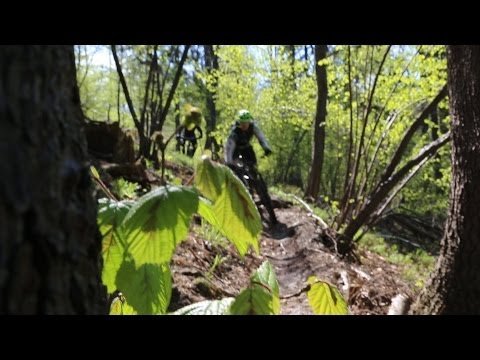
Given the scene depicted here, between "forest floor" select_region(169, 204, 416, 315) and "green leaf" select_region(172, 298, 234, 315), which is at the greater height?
"green leaf" select_region(172, 298, 234, 315)

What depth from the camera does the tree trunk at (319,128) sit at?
11163mm

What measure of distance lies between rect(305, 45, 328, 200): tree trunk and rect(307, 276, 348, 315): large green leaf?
10.4 metres

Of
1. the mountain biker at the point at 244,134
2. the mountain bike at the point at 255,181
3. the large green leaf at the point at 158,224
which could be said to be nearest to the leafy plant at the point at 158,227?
the large green leaf at the point at 158,224

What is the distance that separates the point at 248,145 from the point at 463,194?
6202 millimetres

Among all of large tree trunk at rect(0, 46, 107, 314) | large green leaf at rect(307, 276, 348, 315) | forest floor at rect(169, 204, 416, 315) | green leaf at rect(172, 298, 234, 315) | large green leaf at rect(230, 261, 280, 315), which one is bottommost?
forest floor at rect(169, 204, 416, 315)

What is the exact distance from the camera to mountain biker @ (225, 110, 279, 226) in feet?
26.7

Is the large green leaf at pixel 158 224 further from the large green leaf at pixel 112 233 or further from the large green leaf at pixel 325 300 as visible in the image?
the large green leaf at pixel 325 300

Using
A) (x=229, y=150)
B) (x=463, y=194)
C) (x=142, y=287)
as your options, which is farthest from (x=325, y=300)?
(x=229, y=150)

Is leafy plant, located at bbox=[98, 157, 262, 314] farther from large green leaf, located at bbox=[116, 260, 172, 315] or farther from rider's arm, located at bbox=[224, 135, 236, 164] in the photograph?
rider's arm, located at bbox=[224, 135, 236, 164]

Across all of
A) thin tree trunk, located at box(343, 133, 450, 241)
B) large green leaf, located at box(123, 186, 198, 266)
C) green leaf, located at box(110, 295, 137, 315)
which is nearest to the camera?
large green leaf, located at box(123, 186, 198, 266)

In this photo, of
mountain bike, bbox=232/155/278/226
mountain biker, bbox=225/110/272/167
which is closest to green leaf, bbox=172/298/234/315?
mountain bike, bbox=232/155/278/226

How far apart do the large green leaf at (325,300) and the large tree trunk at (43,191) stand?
1.54 ft

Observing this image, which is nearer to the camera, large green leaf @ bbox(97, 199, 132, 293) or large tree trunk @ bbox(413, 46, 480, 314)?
large green leaf @ bbox(97, 199, 132, 293)
